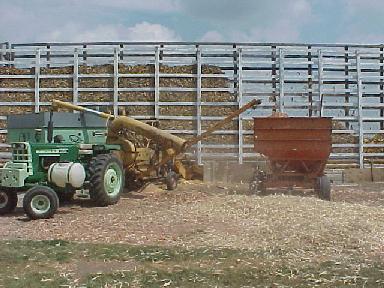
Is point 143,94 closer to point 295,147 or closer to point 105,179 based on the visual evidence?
point 295,147

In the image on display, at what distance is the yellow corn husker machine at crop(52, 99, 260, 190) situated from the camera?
48.3 ft

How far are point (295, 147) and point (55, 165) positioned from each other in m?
5.18

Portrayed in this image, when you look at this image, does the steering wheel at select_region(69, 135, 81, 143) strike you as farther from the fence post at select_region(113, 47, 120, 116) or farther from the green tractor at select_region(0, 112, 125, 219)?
the fence post at select_region(113, 47, 120, 116)

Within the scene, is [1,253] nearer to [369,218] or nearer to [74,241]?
[74,241]

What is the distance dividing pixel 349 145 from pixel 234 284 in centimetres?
1319

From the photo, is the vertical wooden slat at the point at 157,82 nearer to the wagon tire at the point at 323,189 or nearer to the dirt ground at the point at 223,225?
the dirt ground at the point at 223,225

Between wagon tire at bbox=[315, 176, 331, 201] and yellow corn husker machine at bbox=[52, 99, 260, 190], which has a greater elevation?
yellow corn husker machine at bbox=[52, 99, 260, 190]

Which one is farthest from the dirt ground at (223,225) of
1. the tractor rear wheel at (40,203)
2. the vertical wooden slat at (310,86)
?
the vertical wooden slat at (310,86)

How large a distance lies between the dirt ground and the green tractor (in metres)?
0.32

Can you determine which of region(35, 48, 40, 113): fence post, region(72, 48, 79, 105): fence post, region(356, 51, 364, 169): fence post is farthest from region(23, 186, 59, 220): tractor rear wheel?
region(356, 51, 364, 169): fence post

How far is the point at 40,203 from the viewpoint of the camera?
11.5m

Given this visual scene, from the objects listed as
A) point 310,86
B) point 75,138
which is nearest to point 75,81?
point 75,138

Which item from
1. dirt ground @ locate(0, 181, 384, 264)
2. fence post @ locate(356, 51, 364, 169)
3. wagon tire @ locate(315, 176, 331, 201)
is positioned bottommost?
dirt ground @ locate(0, 181, 384, 264)

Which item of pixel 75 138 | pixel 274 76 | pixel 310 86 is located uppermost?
pixel 274 76
